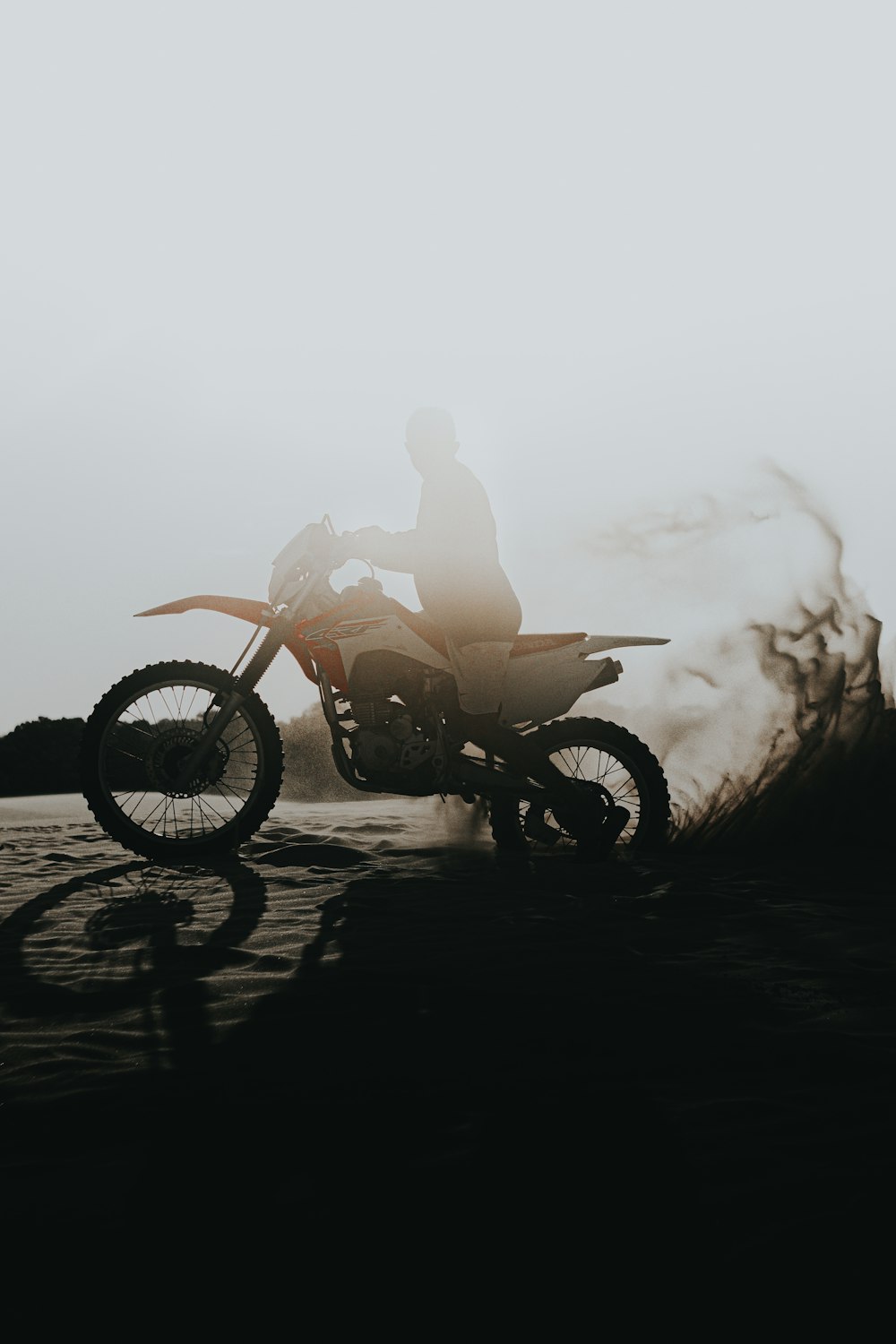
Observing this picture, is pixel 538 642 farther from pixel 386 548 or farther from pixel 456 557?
pixel 386 548

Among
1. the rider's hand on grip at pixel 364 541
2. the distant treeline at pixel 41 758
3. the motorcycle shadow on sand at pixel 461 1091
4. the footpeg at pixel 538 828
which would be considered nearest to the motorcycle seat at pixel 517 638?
the rider's hand on grip at pixel 364 541

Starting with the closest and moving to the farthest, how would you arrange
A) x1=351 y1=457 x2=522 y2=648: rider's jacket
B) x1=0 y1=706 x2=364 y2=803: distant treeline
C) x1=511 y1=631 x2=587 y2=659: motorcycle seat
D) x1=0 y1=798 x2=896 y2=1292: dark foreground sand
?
x1=0 y1=798 x2=896 y2=1292: dark foreground sand
x1=351 y1=457 x2=522 y2=648: rider's jacket
x1=511 y1=631 x2=587 y2=659: motorcycle seat
x1=0 y1=706 x2=364 y2=803: distant treeline

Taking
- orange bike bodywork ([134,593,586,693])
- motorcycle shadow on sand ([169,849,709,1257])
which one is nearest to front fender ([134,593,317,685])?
orange bike bodywork ([134,593,586,693])

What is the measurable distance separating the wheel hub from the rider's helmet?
6.07 feet

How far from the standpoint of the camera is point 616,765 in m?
5.59

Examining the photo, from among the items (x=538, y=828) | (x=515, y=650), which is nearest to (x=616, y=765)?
(x=538, y=828)

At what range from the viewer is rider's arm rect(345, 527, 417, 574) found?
16.7 feet

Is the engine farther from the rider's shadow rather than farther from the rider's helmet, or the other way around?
the rider's shadow

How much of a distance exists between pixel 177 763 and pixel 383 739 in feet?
3.63

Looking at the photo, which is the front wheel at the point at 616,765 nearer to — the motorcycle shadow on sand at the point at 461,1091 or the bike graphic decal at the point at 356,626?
the bike graphic decal at the point at 356,626

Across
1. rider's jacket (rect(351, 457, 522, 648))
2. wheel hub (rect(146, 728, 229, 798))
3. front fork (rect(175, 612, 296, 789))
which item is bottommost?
wheel hub (rect(146, 728, 229, 798))

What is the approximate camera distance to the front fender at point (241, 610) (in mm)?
5414

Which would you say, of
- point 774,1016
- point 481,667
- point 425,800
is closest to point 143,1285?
point 774,1016

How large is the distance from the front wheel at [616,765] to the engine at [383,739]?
685 mm
